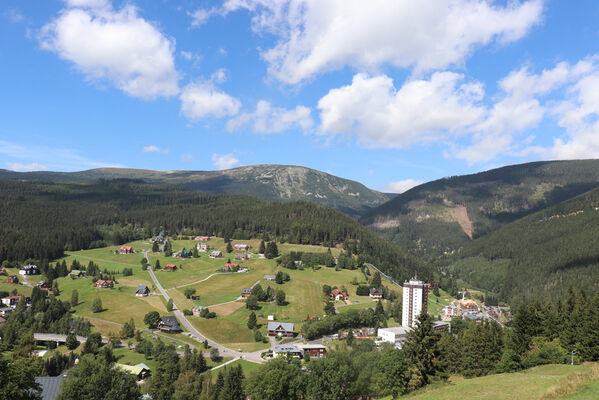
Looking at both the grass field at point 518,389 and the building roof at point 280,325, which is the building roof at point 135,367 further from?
the grass field at point 518,389

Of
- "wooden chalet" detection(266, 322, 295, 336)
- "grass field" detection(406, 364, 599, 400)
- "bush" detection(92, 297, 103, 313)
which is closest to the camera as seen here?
"grass field" detection(406, 364, 599, 400)

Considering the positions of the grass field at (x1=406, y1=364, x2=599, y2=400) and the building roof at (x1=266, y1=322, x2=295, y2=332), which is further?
the building roof at (x1=266, y1=322, x2=295, y2=332)

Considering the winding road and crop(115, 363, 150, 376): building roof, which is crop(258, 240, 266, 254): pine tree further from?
crop(115, 363, 150, 376): building roof

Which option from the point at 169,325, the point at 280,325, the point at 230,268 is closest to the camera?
the point at 169,325

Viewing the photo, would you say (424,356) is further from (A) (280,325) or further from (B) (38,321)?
(B) (38,321)

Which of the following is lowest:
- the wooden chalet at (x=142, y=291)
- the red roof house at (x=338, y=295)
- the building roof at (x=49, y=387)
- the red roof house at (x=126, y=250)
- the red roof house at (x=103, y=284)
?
the building roof at (x=49, y=387)

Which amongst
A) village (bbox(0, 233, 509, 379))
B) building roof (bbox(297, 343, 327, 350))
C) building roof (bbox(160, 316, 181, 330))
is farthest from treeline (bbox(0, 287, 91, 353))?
building roof (bbox(297, 343, 327, 350))

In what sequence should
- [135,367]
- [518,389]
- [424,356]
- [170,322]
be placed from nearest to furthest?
[518,389]
[424,356]
[135,367]
[170,322]

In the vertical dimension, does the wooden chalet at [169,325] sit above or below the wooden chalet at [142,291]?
below

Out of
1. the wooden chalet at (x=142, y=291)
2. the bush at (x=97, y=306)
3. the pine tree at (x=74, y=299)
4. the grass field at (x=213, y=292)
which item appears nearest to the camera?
the grass field at (x=213, y=292)

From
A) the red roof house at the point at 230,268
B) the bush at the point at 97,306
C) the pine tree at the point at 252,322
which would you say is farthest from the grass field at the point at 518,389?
the red roof house at the point at 230,268

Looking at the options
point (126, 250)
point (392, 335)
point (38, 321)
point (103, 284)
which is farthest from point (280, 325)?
point (126, 250)

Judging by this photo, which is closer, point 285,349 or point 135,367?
point 135,367
